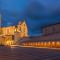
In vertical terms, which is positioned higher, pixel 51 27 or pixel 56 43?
pixel 51 27

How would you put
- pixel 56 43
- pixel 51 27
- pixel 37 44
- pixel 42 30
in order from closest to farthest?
pixel 56 43 < pixel 37 44 < pixel 51 27 < pixel 42 30

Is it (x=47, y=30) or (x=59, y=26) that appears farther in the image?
(x=47, y=30)

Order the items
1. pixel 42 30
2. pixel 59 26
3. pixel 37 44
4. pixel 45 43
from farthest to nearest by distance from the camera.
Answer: pixel 42 30, pixel 59 26, pixel 37 44, pixel 45 43

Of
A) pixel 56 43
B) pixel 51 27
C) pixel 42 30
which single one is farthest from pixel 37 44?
pixel 42 30

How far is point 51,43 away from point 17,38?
90.4 meters

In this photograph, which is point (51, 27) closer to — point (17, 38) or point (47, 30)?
point (47, 30)

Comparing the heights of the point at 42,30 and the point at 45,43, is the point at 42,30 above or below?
above

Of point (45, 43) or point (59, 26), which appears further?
point (59, 26)

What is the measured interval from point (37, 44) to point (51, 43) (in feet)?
62.3

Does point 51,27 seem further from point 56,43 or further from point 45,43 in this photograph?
point 56,43

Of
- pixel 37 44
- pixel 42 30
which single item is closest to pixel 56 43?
pixel 37 44

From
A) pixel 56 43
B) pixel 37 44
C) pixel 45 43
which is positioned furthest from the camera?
pixel 37 44

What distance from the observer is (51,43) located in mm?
103250

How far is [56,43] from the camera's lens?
9781cm
